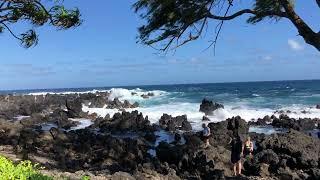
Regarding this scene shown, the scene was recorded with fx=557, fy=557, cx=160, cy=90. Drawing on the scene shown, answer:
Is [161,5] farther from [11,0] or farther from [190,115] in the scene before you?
[190,115]

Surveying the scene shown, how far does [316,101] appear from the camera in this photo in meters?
47.8

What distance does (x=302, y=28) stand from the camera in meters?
8.17

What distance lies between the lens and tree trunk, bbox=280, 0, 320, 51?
7934 mm

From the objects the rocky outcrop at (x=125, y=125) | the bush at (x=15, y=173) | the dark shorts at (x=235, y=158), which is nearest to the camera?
the bush at (x=15, y=173)

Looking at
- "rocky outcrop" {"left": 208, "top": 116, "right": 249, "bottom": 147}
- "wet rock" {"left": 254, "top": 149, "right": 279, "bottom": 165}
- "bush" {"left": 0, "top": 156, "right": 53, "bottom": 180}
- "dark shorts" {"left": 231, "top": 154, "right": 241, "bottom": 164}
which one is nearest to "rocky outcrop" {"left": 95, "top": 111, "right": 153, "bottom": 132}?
"rocky outcrop" {"left": 208, "top": 116, "right": 249, "bottom": 147}

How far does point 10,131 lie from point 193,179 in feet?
31.9

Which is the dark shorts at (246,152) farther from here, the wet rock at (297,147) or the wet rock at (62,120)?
the wet rock at (62,120)

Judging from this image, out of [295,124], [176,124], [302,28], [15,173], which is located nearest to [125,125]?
[176,124]

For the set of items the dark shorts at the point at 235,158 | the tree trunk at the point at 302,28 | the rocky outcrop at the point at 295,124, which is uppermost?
the tree trunk at the point at 302,28

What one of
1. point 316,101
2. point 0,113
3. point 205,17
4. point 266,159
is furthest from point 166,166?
point 316,101

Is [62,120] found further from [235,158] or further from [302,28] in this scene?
[302,28]

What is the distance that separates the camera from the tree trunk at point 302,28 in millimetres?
7934

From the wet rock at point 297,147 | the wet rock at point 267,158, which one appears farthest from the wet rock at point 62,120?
the wet rock at point 267,158

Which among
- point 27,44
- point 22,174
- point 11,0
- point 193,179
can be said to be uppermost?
point 11,0
